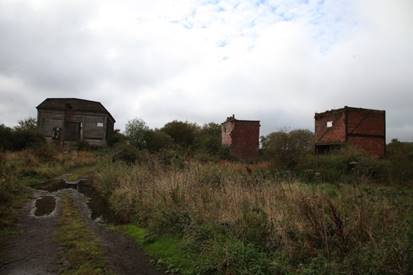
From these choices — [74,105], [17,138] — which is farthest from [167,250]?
[74,105]

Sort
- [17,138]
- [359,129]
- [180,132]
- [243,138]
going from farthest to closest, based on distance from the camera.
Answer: [180,132] → [243,138] → [17,138] → [359,129]

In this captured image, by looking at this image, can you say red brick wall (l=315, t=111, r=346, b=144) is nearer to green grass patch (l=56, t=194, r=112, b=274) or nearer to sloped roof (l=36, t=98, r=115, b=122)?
green grass patch (l=56, t=194, r=112, b=274)

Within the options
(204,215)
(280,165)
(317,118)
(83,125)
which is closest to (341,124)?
(317,118)

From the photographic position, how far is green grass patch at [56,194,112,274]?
530cm

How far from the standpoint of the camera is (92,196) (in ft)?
45.6

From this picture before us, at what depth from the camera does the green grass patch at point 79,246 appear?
17.4 feet

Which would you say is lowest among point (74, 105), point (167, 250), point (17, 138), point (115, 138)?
point (167, 250)

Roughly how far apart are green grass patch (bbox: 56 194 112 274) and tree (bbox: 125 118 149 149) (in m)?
29.3

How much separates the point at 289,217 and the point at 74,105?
39979 mm

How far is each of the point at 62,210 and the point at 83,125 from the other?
3133 centimetres

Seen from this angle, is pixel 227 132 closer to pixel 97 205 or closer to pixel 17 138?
pixel 17 138

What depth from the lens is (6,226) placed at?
792cm

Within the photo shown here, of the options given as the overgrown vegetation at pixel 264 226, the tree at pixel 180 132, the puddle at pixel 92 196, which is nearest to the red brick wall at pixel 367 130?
the overgrown vegetation at pixel 264 226

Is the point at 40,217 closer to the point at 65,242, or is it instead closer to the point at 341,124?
the point at 65,242
